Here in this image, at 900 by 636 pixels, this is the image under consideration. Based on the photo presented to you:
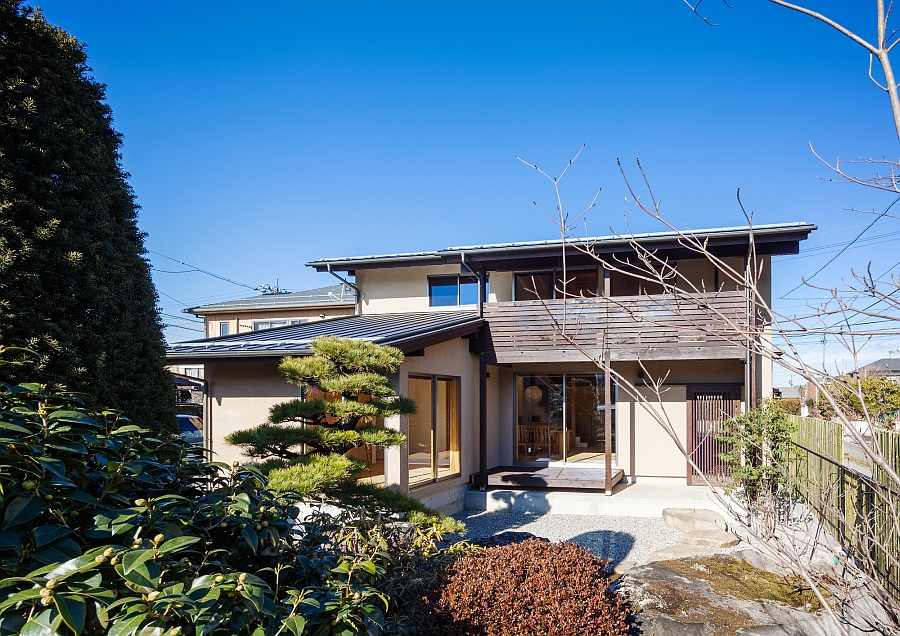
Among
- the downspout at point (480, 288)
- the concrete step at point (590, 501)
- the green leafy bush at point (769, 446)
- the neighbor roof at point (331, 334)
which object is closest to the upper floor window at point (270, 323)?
the neighbor roof at point (331, 334)

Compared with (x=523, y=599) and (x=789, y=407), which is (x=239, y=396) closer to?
(x=523, y=599)

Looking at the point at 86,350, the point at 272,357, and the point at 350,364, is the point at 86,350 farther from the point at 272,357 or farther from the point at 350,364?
the point at 272,357

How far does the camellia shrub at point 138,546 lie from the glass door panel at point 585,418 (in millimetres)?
11816

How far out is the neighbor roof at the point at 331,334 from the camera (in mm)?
9617

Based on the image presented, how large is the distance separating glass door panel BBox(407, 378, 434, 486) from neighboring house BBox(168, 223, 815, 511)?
0.03 metres

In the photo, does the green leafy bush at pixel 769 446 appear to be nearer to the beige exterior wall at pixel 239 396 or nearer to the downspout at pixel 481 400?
the downspout at pixel 481 400

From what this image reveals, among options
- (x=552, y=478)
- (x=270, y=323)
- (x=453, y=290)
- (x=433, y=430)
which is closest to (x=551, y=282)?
(x=453, y=290)

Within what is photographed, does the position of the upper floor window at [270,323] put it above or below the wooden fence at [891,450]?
above

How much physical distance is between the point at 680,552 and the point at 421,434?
501 cm

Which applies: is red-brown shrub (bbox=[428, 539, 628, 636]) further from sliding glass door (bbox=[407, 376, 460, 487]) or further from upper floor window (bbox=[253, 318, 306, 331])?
upper floor window (bbox=[253, 318, 306, 331])

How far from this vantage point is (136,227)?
19.4ft

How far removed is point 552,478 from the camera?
12.3 m

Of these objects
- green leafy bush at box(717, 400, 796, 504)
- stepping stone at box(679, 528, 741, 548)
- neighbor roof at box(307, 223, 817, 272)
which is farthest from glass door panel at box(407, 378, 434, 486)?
green leafy bush at box(717, 400, 796, 504)

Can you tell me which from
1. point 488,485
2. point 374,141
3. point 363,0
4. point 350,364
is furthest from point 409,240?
point 350,364
